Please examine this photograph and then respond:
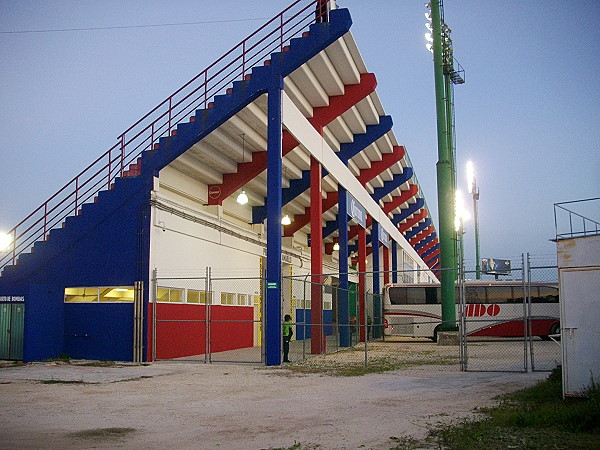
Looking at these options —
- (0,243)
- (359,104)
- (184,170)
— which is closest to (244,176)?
(184,170)

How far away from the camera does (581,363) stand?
9.83m

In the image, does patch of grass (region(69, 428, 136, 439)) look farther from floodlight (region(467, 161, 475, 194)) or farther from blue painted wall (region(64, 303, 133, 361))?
floodlight (region(467, 161, 475, 194))

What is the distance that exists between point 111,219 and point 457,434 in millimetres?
15247

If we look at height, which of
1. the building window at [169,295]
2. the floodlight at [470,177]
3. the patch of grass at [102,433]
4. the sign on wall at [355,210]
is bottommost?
the patch of grass at [102,433]

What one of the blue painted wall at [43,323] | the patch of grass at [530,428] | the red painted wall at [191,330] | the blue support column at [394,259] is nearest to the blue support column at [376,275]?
the blue support column at [394,259]

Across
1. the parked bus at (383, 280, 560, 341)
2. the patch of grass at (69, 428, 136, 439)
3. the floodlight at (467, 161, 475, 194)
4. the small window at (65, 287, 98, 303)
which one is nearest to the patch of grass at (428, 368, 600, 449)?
the patch of grass at (69, 428, 136, 439)

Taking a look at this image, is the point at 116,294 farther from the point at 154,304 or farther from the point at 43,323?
the point at 43,323

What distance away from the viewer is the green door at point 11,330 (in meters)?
19.1

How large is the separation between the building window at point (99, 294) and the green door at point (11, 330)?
1.76 m

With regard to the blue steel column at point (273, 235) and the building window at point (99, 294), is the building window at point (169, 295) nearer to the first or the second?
the building window at point (99, 294)

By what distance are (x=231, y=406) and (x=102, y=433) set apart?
112 inches

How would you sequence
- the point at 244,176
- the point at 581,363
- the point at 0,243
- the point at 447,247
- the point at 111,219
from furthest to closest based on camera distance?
the point at 447,247 → the point at 244,176 → the point at 0,243 → the point at 111,219 → the point at 581,363

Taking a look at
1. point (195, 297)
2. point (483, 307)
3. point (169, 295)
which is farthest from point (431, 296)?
point (169, 295)

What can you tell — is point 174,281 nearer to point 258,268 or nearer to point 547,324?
point 258,268
